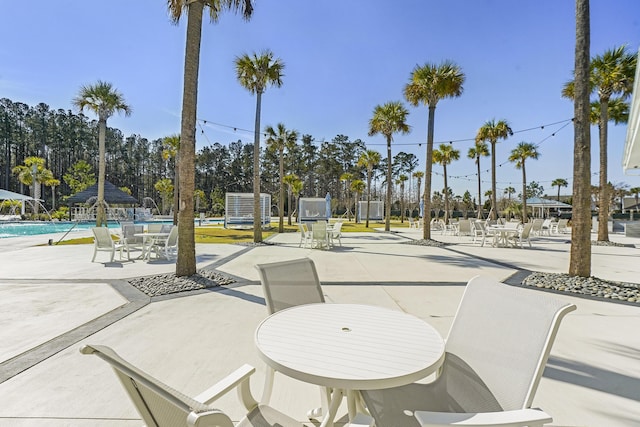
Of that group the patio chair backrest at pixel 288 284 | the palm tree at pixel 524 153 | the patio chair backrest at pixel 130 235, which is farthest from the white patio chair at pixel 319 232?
the palm tree at pixel 524 153

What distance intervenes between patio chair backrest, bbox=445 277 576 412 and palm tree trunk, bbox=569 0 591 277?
4.47 meters

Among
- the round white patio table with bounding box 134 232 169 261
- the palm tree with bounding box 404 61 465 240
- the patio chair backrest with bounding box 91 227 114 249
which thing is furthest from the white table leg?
the palm tree with bounding box 404 61 465 240

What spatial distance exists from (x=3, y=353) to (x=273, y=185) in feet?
146

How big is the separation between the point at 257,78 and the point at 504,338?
1156cm

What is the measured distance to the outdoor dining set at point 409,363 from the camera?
1102 millimetres

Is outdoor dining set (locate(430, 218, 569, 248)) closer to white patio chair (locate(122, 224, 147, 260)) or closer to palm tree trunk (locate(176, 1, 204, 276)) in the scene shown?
palm tree trunk (locate(176, 1, 204, 276))

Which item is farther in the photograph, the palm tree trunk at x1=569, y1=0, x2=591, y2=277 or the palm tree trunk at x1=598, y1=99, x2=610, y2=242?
the palm tree trunk at x1=598, y1=99, x2=610, y2=242

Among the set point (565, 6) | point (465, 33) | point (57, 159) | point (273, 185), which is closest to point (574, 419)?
point (565, 6)

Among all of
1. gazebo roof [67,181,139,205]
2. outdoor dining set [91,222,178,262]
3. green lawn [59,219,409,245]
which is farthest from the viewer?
gazebo roof [67,181,139,205]

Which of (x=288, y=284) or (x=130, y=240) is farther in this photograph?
(x=130, y=240)

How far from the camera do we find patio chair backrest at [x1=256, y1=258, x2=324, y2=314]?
6.84ft

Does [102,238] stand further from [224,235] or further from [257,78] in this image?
[224,235]

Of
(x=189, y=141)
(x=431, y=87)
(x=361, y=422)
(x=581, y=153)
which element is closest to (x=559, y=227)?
(x=431, y=87)

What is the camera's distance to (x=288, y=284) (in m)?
2.23
